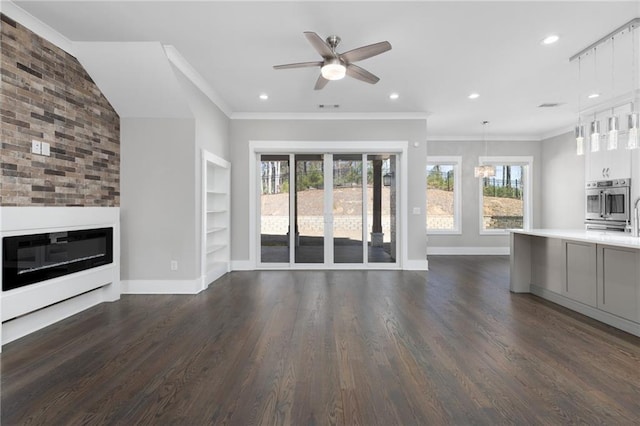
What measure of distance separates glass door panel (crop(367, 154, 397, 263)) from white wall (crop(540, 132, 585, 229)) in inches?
162

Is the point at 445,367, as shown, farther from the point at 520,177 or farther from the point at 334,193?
the point at 520,177

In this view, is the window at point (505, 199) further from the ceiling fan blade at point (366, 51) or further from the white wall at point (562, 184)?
the ceiling fan blade at point (366, 51)

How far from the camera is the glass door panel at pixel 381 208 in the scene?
246 inches

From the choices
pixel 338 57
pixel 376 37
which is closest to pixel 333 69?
pixel 338 57

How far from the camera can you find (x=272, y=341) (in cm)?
280

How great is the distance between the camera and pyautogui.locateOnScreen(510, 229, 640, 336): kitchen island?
3.00 metres

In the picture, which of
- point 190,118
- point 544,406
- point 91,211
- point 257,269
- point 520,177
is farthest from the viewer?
point 520,177

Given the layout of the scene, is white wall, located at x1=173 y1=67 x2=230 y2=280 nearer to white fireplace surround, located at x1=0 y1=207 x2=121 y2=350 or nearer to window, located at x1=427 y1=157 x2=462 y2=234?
white fireplace surround, located at x1=0 y1=207 x2=121 y2=350

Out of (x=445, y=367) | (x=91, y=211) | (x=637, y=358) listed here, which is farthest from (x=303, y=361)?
(x=91, y=211)

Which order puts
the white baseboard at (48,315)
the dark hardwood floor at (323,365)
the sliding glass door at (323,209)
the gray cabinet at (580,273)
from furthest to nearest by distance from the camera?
the sliding glass door at (323,209) < the gray cabinet at (580,273) < the white baseboard at (48,315) < the dark hardwood floor at (323,365)

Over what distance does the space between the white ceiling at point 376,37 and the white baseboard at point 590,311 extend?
2.87 meters

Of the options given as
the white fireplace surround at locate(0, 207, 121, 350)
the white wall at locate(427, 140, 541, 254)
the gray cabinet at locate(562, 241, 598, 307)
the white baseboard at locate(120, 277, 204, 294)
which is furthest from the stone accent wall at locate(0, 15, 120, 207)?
the white wall at locate(427, 140, 541, 254)

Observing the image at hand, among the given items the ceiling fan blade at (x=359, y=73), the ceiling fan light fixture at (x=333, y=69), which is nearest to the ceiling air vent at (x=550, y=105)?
the ceiling fan blade at (x=359, y=73)

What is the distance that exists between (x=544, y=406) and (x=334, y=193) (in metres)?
4.71
